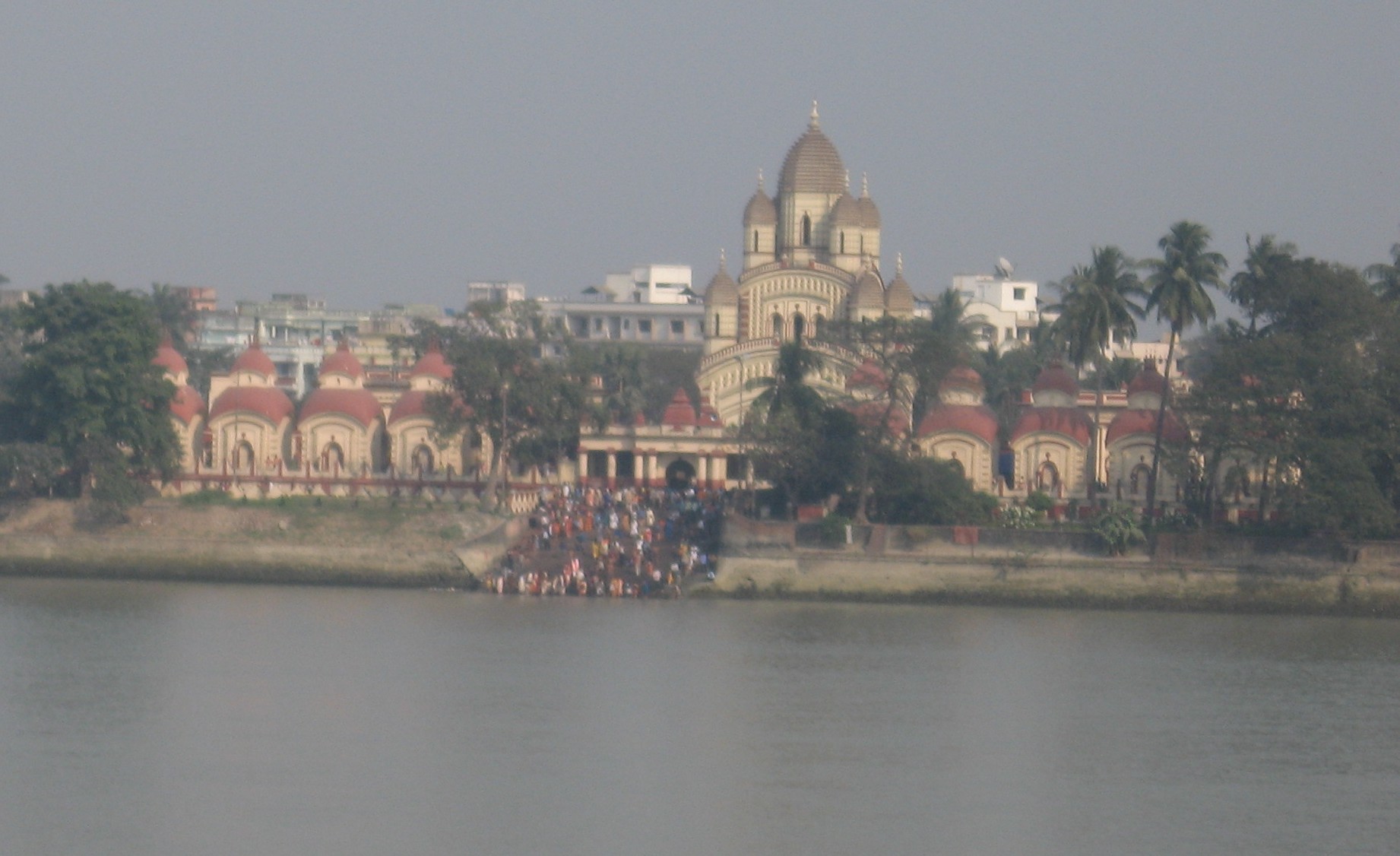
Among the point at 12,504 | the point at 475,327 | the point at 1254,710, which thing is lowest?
the point at 1254,710

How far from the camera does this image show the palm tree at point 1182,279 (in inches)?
1718

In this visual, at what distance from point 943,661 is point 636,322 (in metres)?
61.7

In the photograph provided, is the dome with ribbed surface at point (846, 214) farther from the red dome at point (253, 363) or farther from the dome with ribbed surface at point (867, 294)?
the red dome at point (253, 363)

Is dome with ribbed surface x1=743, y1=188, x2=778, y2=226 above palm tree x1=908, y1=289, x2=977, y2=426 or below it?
above

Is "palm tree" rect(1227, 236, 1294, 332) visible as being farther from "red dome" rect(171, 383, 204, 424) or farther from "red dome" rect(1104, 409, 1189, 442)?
"red dome" rect(171, 383, 204, 424)

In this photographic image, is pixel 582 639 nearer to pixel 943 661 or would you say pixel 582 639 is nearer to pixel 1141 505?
pixel 943 661

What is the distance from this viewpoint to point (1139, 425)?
4759cm

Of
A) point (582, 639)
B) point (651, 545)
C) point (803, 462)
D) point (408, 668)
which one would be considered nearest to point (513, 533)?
point (651, 545)

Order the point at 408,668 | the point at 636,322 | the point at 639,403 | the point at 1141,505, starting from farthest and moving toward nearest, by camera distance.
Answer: the point at 636,322 → the point at 639,403 → the point at 1141,505 → the point at 408,668

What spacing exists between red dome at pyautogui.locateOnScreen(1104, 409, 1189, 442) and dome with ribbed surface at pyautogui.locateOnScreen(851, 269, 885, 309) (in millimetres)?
7180

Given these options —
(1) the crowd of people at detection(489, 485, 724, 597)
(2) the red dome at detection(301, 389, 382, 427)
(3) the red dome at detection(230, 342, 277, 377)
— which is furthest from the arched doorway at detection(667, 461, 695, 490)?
(3) the red dome at detection(230, 342, 277, 377)

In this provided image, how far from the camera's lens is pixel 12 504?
43.8 meters

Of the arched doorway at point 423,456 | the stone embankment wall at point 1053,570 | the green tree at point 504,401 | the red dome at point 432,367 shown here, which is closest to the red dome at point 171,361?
the red dome at point 432,367

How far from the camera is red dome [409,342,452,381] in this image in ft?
170
